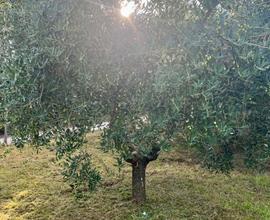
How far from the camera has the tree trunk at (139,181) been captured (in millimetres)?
11555

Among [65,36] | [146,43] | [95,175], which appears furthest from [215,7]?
[95,175]

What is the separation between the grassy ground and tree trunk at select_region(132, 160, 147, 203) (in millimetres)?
291

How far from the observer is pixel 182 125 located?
689cm

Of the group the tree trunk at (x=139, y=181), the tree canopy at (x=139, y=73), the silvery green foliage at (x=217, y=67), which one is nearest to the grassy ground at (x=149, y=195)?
the tree trunk at (x=139, y=181)

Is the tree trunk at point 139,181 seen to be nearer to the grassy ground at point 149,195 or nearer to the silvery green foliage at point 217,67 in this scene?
the grassy ground at point 149,195

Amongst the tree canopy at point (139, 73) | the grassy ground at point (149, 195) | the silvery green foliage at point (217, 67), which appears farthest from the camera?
the grassy ground at point (149, 195)

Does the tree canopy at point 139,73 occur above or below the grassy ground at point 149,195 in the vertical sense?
above

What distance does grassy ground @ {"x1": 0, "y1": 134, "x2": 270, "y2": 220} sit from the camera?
11500 millimetres

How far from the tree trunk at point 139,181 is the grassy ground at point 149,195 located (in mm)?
291

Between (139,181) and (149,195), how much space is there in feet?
3.35

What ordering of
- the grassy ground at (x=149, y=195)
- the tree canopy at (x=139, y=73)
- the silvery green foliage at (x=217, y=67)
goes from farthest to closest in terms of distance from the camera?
the grassy ground at (x=149, y=195)
the tree canopy at (x=139, y=73)
the silvery green foliage at (x=217, y=67)

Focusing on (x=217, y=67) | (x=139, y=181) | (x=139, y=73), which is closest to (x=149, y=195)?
(x=139, y=181)

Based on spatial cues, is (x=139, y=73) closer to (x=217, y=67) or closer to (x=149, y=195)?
(x=217, y=67)

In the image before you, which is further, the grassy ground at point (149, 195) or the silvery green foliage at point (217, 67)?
the grassy ground at point (149, 195)
